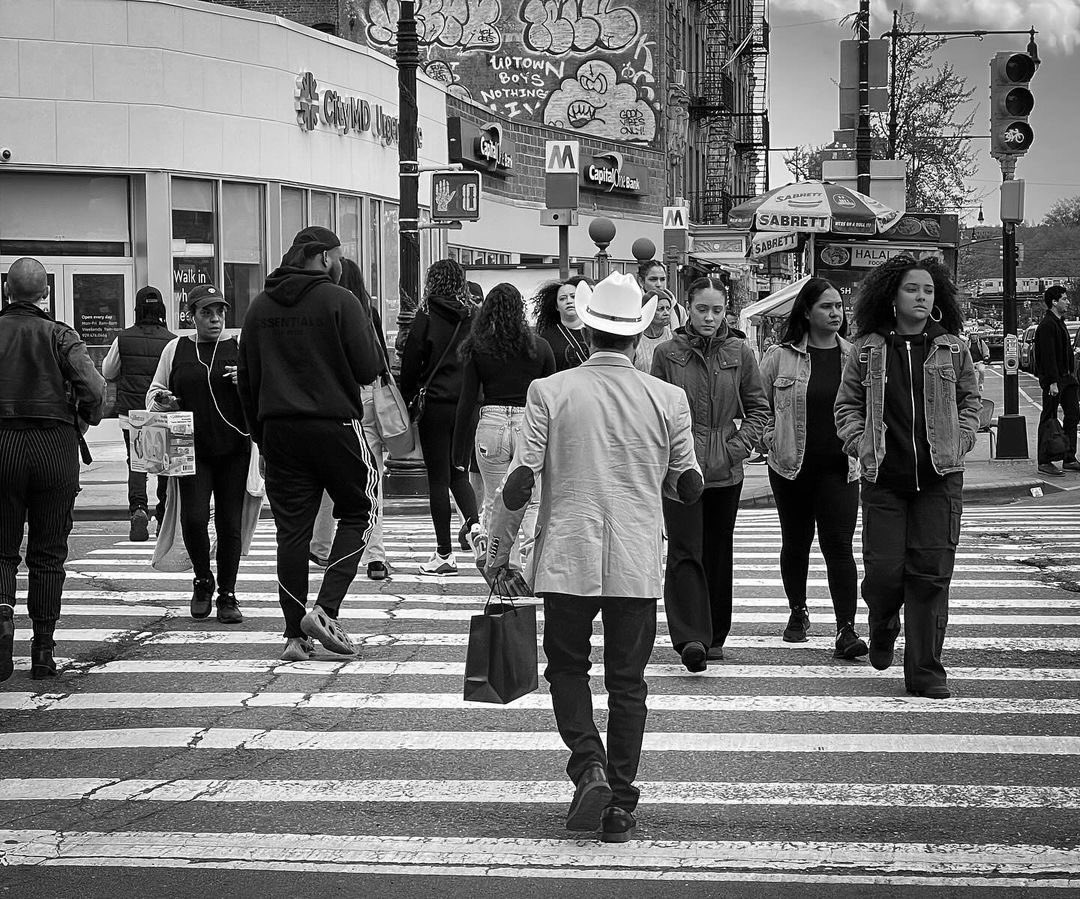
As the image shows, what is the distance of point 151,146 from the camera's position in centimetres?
2208

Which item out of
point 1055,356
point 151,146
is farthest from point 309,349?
point 151,146

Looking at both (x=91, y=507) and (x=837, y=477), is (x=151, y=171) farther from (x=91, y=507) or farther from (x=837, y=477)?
(x=837, y=477)

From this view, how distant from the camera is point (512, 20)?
1839 inches

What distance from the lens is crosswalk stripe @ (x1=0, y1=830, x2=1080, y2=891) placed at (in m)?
4.96

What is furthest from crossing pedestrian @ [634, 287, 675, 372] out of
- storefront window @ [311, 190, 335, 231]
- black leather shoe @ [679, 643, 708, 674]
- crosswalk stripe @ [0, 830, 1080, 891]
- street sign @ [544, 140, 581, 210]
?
storefront window @ [311, 190, 335, 231]

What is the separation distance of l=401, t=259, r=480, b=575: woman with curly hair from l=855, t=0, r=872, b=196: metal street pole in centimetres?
1598

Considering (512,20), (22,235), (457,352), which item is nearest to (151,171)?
(22,235)

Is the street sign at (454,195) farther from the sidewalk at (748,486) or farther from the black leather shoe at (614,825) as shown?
the black leather shoe at (614,825)

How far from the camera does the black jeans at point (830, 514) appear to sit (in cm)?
848

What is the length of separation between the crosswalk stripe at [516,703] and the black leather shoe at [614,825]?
1968mm

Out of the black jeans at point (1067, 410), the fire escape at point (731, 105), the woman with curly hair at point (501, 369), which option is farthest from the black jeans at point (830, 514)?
the fire escape at point (731, 105)

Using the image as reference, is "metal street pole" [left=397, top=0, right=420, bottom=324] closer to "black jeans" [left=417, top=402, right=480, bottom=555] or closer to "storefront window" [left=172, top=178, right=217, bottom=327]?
"black jeans" [left=417, top=402, right=480, bottom=555]

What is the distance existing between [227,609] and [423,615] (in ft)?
3.84

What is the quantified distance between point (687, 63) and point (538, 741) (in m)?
51.5
